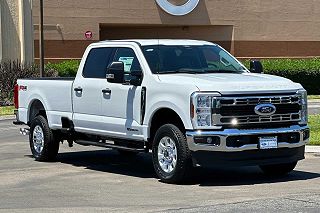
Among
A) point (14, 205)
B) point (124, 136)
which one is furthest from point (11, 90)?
point (14, 205)

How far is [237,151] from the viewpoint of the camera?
1134 centimetres

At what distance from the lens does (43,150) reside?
14.6m

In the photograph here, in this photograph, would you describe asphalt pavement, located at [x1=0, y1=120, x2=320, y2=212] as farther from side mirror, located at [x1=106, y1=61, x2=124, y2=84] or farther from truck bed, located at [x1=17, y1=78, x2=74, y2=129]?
side mirror, located at [x1=106, y1=61, x2=124, y2=84]

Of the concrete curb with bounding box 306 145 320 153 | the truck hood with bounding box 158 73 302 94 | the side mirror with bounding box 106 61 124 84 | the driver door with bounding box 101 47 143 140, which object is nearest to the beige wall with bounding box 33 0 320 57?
the concrete curb with bounding box 306 145 320 153

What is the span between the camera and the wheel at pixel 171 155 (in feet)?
37.6

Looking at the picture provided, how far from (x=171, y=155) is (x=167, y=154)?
86 mm

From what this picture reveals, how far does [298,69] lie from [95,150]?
23.2m

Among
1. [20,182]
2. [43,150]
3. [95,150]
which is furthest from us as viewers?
[95,150]

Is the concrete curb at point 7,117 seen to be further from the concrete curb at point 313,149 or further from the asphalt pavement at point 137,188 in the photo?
the concrete curb at point 313,149

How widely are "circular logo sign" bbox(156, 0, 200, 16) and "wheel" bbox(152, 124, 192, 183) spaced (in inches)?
1161

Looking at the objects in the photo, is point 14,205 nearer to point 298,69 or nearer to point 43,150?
point 43,150

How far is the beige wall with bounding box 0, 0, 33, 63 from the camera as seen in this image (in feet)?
115

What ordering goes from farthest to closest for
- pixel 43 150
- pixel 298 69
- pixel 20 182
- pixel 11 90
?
pixel 298 69
pixel 11 90
pixel 43 150
pixel 20 182

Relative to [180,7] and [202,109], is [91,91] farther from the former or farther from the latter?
[180,7]
